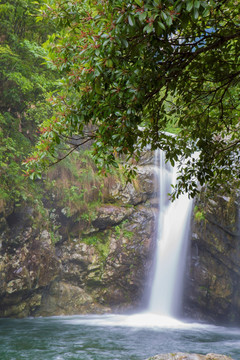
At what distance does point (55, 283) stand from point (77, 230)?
2.30 metres

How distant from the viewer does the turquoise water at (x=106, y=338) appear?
25.7 feet

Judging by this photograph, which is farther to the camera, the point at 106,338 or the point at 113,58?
the point at 106,338

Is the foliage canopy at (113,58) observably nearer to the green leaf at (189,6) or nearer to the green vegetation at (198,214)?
the green leaf at (189,6)

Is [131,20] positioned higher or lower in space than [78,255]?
higher

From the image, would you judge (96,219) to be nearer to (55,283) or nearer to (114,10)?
(55,283)

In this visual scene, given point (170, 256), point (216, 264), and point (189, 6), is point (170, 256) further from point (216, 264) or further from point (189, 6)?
point (189, 6)

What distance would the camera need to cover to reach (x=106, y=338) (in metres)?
9.35

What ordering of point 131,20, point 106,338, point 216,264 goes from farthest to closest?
point 216,264
point 106,338
point 131,20

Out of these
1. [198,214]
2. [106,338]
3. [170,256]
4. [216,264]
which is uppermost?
[198,214]

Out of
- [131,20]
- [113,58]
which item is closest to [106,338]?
[113,58]

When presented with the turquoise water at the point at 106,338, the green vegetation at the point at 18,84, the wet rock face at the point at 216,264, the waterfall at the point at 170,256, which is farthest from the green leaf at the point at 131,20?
the waterfall at the point at 170,256

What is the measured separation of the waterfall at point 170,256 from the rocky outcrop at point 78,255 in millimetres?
486

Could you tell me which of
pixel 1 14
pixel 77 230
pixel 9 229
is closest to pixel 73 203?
pixel 77 230

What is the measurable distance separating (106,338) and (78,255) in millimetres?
4633
